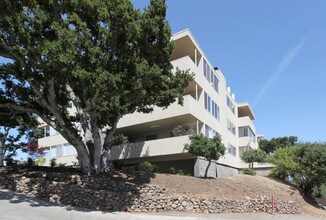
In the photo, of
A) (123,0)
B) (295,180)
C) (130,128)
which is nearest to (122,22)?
(123,0)

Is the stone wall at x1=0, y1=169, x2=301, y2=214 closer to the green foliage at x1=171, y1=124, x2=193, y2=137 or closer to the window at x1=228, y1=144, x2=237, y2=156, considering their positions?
the green foliage at x1=171, y1=124, x2=193, y2=137

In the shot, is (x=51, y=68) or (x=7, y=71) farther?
(x=7, y=71)

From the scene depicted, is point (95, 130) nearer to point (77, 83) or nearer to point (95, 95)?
point (95, 95)

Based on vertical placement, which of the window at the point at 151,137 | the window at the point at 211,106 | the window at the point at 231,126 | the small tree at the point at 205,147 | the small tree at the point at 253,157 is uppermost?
the window at the point at 211,106

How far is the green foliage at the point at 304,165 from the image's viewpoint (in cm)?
2892

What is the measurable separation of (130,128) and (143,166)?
6398mm

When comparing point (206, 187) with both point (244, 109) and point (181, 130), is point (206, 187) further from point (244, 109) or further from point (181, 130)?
point (244, 109)

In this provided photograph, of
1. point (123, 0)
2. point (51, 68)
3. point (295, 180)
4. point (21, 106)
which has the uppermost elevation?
point (123, 0)

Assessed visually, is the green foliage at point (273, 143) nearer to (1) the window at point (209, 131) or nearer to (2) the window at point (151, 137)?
(1) the window at point (209, 131)

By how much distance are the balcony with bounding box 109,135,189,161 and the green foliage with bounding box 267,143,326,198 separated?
1298cm

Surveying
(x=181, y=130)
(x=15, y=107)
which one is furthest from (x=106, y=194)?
(x=181, y=130)

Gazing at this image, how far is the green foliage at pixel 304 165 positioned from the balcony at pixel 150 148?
1298cm

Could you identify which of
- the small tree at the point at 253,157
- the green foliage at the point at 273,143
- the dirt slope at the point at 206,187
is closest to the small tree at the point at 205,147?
the dirt slope at the point at 206,187

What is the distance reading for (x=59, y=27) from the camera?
13984 millimetres
